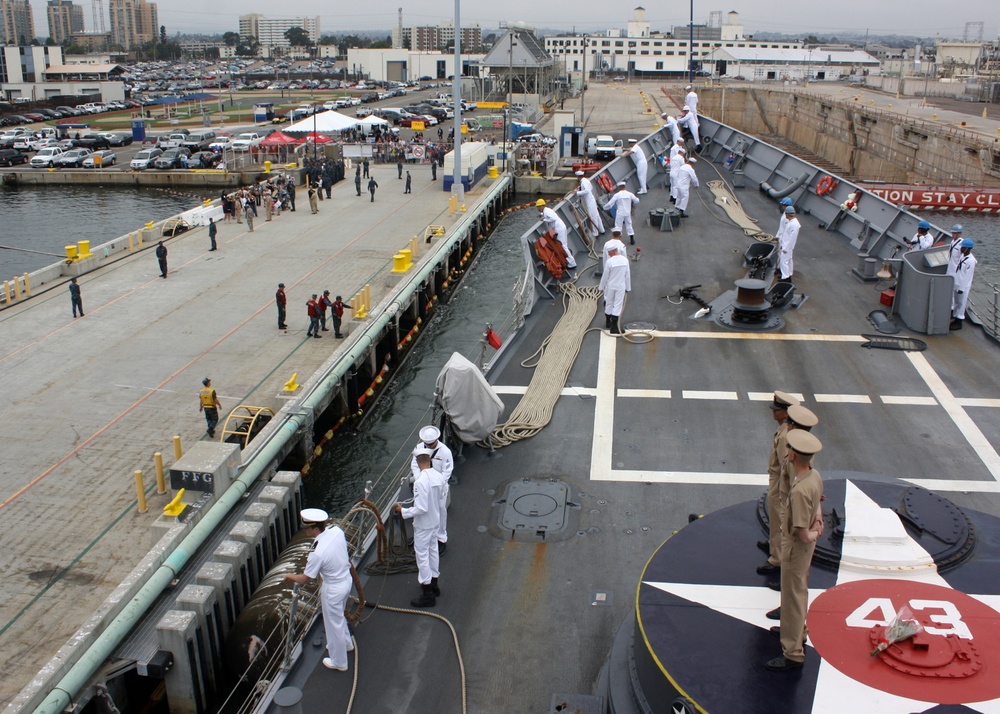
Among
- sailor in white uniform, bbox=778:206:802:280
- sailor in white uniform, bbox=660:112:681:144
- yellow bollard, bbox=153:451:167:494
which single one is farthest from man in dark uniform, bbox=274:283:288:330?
sailor in white uniform, bbox=778:206:802:280

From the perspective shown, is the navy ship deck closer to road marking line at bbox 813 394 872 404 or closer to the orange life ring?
road marking line at bbox 813 394 872 404

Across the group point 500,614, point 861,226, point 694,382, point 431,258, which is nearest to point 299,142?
point 431,258

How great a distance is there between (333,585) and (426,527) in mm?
915

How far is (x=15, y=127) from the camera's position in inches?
2798

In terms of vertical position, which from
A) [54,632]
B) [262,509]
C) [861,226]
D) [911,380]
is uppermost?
[861,226]

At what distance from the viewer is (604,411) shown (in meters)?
9.58

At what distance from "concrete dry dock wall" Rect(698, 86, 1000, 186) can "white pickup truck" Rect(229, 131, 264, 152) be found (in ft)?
126

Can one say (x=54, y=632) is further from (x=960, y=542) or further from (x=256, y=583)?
(x=960, y=542)

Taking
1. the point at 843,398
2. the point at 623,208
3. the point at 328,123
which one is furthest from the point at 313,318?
the point at 328,123

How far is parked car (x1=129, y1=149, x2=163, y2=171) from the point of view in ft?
173

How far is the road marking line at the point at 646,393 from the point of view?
Result: 992cm

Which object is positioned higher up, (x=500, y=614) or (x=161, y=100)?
(x=161, y=100)

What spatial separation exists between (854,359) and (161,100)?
333 ft

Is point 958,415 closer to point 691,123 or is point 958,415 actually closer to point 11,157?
point 691,123
